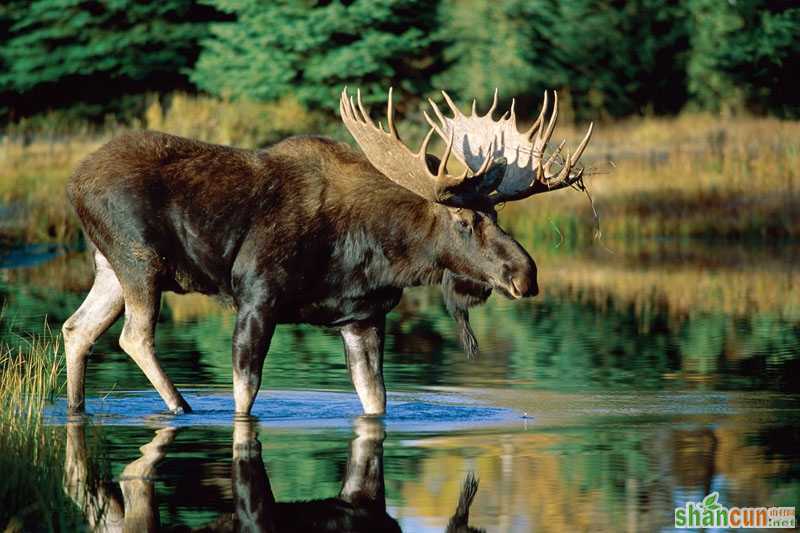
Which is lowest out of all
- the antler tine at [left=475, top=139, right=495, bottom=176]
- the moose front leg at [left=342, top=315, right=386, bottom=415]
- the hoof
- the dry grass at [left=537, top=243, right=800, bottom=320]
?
the dry grass at [left=537, top=243, right=800, bottom=320]

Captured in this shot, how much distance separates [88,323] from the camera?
1370cm

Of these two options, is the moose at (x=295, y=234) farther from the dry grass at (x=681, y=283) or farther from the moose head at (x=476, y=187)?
the dry grass at (x=681, y=283)

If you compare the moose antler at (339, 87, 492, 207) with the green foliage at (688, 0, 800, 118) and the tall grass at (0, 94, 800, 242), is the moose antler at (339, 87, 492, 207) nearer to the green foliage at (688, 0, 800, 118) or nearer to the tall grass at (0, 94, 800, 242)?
the tall grass at (0, 94, 800, 242)

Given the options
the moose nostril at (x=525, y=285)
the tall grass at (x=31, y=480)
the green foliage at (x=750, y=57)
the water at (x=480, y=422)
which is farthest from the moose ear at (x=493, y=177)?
the green foliage at (x=750, y=57)

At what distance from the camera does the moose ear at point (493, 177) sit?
1330 cm

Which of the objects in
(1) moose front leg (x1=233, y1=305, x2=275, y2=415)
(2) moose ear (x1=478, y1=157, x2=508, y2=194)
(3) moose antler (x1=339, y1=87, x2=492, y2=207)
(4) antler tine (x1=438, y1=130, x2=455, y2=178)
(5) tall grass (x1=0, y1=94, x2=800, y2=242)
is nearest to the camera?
(4) antler tine (x1=438, y1=130, x2=455, y2=178)

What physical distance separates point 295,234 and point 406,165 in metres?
0.88

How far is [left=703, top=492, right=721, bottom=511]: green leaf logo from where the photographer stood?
9.69m

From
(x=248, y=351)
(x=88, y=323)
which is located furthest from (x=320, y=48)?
(x=248, y=351)

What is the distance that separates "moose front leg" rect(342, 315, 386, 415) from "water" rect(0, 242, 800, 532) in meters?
0.16

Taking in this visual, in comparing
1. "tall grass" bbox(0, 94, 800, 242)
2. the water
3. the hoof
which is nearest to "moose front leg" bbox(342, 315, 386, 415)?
the water

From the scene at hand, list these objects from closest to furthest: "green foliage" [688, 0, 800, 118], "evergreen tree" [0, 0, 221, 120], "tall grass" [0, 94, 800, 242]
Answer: "tall grass" [0, 94, 800, 242] < "green foliage" [688, 0, 800, 118] < "evergreen tree" [0, 0, 221, 120]

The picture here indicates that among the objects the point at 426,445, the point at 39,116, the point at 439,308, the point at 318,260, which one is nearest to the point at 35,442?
the point at 426,445

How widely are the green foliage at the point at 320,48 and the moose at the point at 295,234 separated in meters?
26.7
